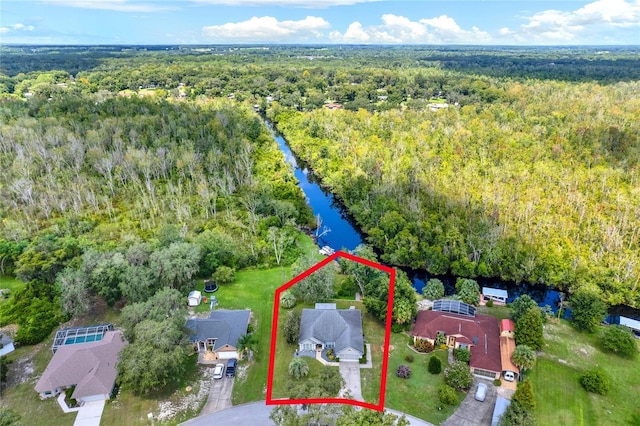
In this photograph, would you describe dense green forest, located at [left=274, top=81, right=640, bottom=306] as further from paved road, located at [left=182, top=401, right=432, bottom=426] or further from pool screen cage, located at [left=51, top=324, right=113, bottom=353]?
pool screen cage, located at [left=51, top=324, right=113, bottom=353]

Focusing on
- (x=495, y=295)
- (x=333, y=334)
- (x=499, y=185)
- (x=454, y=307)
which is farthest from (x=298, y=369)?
(x=499, y=185)

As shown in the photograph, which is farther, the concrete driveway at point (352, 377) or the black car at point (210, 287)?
the black car at point (210, 287)

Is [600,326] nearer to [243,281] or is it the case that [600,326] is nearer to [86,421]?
[243,281]

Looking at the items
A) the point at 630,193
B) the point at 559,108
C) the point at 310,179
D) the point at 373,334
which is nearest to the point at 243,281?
the point at 373,334

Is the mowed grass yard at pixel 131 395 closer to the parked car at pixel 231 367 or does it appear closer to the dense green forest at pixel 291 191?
the parked car at pixel 231 367

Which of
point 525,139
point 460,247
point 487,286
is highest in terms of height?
point 525,139

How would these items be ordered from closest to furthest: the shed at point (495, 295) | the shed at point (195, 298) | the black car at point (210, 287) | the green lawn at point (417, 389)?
the green lawn at point (417, 389) → the shed at point (195, 298) → the shed at point (495, 295) → the black car at point (210, 287)

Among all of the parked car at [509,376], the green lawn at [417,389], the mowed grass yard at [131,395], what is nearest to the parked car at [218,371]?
the mowed grass yard at [131,395]
